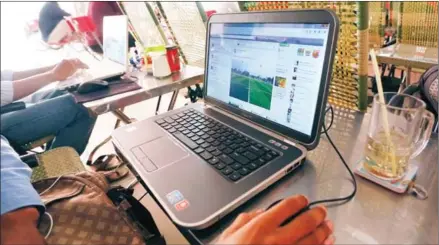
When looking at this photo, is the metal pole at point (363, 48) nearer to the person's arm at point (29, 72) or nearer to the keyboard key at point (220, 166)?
the keyboard key at point (220, 166)

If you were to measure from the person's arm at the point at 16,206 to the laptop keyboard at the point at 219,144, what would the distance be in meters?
0.29

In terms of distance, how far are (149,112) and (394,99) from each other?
6.91 ft

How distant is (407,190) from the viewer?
41cm

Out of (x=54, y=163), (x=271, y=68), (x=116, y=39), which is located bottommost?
(x=54, y=163)

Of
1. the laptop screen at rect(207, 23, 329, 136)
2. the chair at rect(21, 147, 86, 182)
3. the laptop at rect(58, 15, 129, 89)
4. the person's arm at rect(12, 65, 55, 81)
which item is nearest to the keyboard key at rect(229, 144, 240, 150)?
the laptop screen at rect(207, 23, 329, 136)

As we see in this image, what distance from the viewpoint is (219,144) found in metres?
0.56

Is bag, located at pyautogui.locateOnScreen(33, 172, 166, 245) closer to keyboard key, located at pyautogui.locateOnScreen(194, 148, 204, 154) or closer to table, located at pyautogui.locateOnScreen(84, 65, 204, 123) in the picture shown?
keyboard key, located at pyautogui.locateOnScreen(194, 148, 204, 154)

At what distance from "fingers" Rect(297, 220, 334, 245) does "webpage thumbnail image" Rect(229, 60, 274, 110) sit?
0.97 feet

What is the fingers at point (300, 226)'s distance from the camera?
304mm

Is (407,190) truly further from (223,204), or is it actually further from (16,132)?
(16,132)

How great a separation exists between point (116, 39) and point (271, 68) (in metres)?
1.20

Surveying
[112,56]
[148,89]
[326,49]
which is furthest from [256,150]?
[112,56]

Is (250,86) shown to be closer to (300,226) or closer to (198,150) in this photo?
(198,150)

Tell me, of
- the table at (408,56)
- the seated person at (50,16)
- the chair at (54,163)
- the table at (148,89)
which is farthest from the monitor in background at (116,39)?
the seated person at (50,16)
